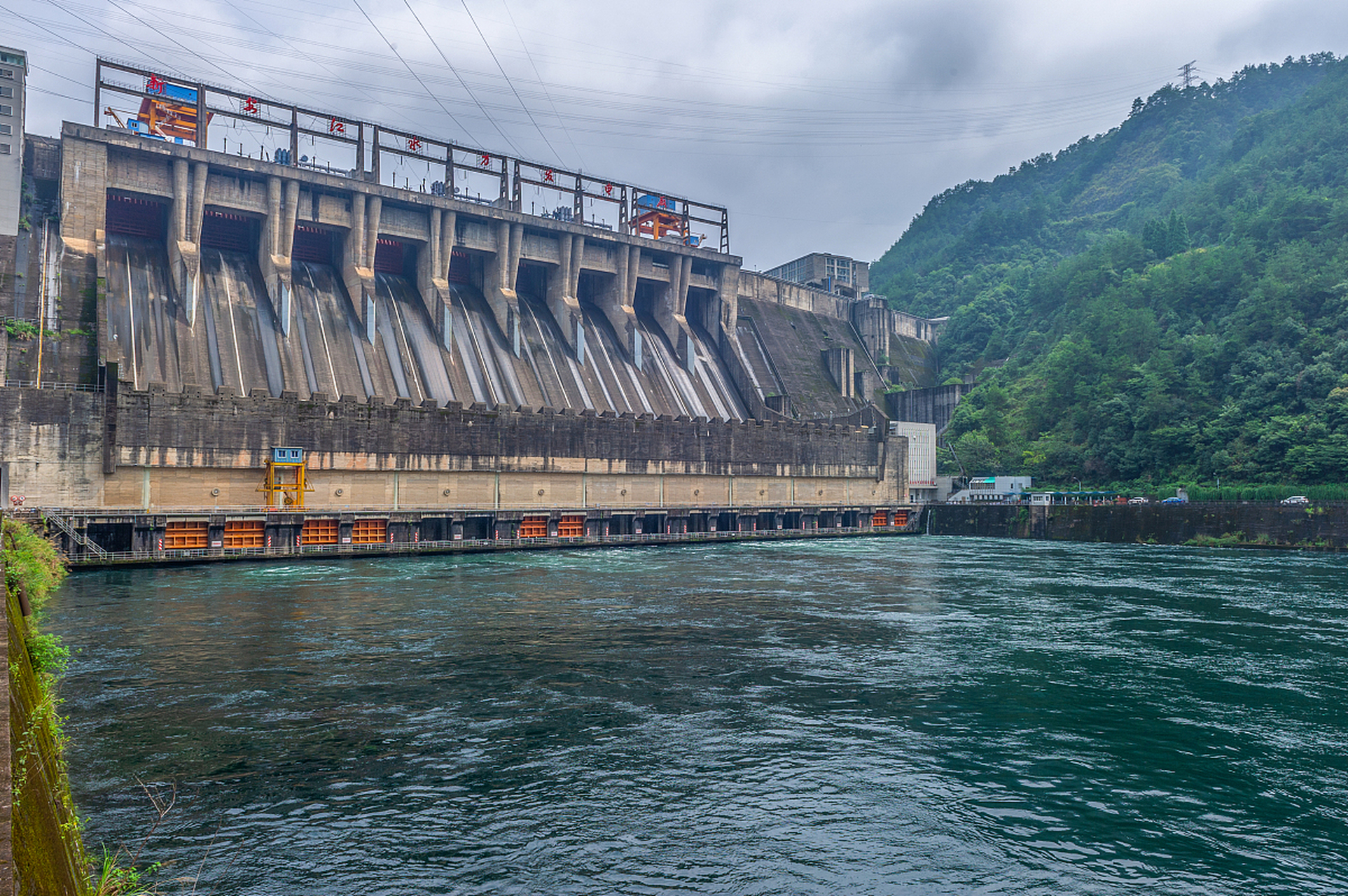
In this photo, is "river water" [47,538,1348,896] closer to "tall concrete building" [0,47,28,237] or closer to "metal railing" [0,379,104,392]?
"metal railing" [0,379,104,392]

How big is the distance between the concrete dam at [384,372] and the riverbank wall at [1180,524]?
1105 centimetres

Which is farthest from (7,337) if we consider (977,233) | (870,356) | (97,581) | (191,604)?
(977,233)

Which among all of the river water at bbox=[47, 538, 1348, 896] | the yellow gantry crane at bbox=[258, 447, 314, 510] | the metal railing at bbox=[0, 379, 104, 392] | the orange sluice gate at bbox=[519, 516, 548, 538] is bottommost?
the river water at bbox=[47, 538, 1348, 896]

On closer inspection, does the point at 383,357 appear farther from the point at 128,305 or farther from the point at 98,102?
the point at 98,102

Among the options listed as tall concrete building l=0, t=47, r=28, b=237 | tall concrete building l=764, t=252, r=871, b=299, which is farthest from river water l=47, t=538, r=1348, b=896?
tall concrete building l=764, t=252, r=871, b=299

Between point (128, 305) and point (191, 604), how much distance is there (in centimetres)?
3157

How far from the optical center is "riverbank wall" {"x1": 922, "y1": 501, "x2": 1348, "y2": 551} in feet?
158

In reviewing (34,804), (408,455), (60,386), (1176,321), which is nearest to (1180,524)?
(1176,321)

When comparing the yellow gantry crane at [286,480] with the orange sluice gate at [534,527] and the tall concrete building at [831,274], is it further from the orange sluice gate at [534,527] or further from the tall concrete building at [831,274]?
the tall concrete building at [831,274]

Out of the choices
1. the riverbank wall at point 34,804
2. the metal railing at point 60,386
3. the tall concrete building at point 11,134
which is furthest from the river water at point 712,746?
the tall concrete building at point 11,134

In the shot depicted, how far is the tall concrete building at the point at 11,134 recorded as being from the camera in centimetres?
4738

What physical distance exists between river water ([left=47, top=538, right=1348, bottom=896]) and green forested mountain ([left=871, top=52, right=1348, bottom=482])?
4033cm

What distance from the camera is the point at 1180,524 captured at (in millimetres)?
53188

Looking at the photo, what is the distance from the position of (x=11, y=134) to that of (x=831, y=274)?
244ft
